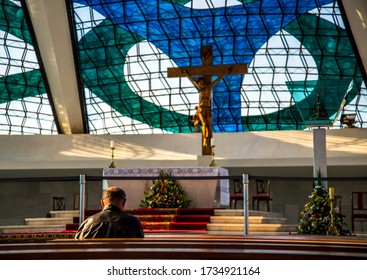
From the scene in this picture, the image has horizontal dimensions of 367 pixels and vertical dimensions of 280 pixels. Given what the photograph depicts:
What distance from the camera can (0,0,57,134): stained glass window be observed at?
72.5ft

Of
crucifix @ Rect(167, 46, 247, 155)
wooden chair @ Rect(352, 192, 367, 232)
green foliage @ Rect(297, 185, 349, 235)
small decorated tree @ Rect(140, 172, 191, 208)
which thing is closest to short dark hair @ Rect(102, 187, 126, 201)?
green foliage @ Rect(297, 185, 349, 235)

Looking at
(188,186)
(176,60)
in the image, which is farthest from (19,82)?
(188,186)

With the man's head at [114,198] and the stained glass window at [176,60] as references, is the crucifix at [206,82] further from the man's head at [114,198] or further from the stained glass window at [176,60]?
the man's head at [114,198]

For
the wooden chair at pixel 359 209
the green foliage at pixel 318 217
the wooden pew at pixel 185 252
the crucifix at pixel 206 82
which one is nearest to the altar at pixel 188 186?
the crucifix at pixel 206 82

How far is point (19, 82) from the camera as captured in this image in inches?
957

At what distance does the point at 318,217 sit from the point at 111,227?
24.2 feet

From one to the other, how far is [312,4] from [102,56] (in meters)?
7.92

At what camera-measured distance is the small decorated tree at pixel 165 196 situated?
13.7 meters

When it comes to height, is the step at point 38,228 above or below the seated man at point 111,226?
below

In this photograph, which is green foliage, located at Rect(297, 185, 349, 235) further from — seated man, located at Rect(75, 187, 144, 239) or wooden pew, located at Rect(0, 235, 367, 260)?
wooden pew, located at Rect(0, 235, 367, 260)

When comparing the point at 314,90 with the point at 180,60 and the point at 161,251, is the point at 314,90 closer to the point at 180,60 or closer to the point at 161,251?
the point at 161,251

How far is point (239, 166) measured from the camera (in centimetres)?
2100

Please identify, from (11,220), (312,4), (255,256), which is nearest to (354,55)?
(312,4)

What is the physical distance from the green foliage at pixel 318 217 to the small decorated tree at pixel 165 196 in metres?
3.13
